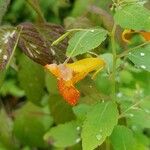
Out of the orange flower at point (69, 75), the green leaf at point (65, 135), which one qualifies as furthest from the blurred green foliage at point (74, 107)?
the orange flower at point (69, 75)

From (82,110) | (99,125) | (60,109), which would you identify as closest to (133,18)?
(99,125)

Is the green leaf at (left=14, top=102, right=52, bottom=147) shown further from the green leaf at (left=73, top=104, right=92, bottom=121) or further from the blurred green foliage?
the green leaf at (left=73, top=104, right=92, bottom=121)

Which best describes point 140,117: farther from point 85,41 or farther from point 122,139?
point 85,41

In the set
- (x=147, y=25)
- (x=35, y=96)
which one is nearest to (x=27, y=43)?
(x=147, y=25)

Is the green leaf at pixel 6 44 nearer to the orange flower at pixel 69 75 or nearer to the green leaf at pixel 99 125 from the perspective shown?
the orange flower at pixel 69 75

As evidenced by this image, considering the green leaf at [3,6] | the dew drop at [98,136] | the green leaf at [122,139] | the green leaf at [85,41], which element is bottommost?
the green leaf at [122,139]

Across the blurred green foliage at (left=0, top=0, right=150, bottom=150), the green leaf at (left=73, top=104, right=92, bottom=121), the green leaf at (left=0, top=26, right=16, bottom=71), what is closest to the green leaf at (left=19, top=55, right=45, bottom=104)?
the blurred green foliage at (left=0, top=0, right=150, bottom=150)
